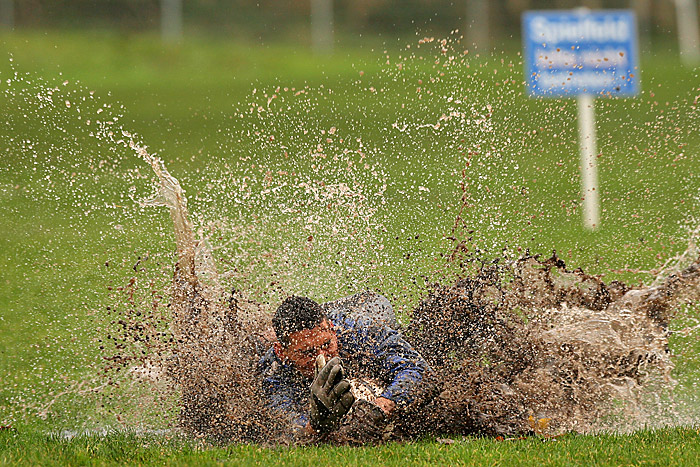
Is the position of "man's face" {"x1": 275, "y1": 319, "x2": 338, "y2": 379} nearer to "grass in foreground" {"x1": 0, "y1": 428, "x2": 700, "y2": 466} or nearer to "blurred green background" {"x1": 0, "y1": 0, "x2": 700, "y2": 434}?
"grass in foreground" {"x1": 0, "y1": 428, "x2": 700, "y2": 466}

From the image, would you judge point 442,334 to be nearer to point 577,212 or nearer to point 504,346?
point 504,346

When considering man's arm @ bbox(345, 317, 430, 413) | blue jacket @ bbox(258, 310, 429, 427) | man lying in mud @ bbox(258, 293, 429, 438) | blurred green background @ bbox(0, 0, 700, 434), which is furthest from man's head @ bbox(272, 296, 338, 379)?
blurred green background @ bbox(0, 0, 700, 434)

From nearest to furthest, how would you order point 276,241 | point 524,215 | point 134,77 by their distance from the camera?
point 276,241 < point 524,215 < point 134,77

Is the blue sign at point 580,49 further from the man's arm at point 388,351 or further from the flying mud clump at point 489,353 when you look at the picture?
the man's arm at point 388,351

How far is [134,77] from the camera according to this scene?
2298 centimetres

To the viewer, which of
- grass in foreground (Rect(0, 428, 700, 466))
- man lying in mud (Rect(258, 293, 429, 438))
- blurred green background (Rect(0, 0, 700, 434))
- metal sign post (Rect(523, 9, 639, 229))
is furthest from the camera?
metal sign post (Rect(523, 9, 639, 229))

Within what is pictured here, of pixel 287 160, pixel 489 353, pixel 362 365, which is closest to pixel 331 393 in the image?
Answer: pixel 362 365

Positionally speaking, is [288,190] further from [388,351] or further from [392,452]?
[392,452]

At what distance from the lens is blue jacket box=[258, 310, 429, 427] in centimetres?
543

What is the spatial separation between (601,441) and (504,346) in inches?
34.7

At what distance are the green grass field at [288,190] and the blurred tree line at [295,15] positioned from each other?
0.49 m

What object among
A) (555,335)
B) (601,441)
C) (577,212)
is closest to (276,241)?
(555,335)

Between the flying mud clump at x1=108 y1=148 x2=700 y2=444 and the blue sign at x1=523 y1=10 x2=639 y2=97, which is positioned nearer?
the flying mud clump at x1=108 y1=148 x2=700 y2=444

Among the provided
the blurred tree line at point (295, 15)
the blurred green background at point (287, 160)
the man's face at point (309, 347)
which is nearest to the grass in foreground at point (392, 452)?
the man's face at point (309, 347)
